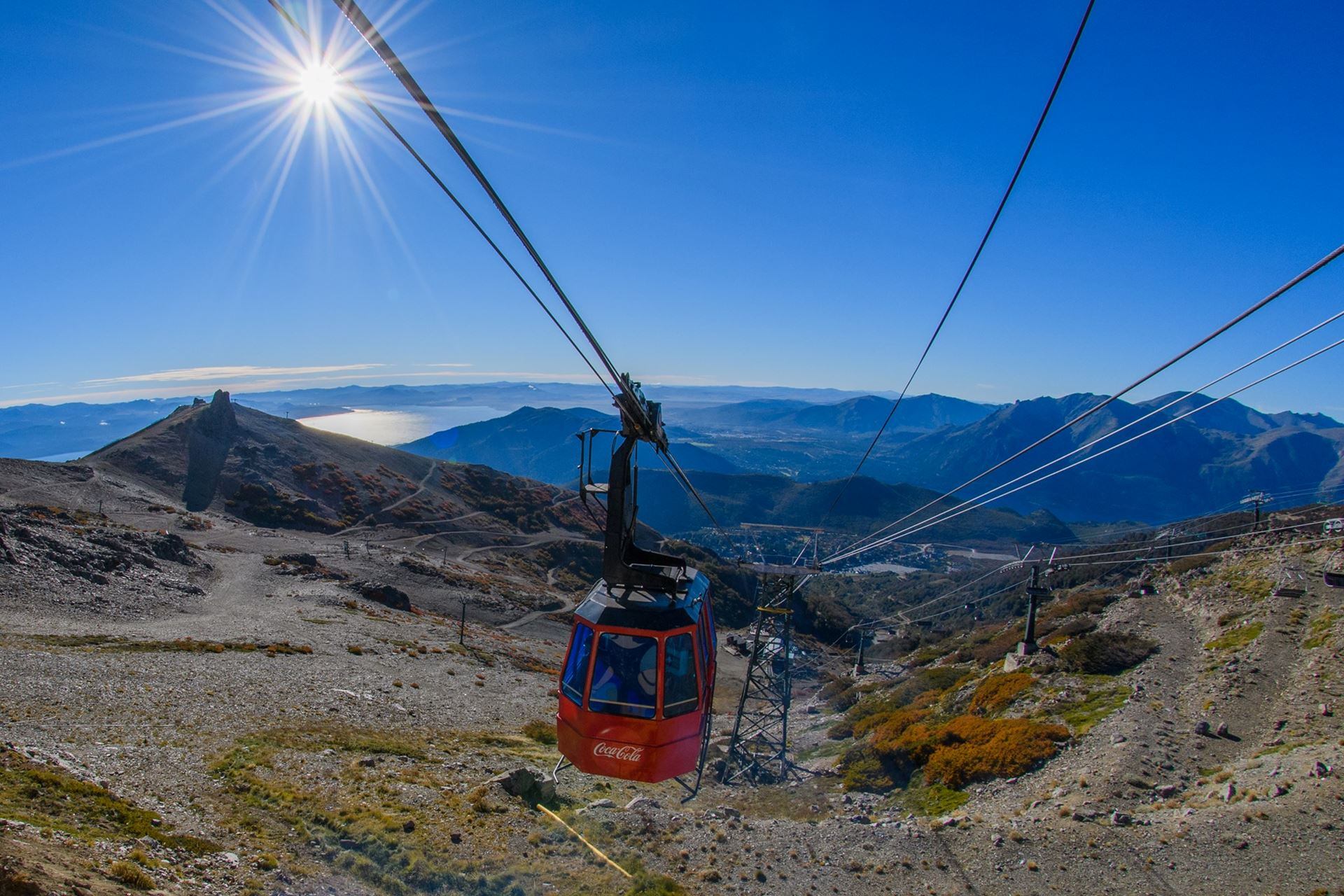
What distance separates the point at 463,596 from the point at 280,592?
16.2 metres

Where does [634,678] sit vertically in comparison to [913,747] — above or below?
above

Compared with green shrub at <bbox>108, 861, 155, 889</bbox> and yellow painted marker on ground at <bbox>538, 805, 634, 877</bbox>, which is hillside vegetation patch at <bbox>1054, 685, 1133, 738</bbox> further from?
green shrub at <bbox>108, 861, 155, 889</bbox>

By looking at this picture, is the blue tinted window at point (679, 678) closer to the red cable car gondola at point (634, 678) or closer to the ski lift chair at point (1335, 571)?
the red cable car gondola at point (634, 678)

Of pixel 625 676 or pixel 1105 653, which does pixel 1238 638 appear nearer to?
pixel 1105 653

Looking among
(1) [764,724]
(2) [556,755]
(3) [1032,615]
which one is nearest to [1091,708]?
(3) [1032,615]

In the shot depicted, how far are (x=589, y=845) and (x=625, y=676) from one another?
26.0 feet

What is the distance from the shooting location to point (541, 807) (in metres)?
16.9

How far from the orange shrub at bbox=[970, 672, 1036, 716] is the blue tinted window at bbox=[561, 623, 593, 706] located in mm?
20112

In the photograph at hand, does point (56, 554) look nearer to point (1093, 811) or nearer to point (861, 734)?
point (861, 734)

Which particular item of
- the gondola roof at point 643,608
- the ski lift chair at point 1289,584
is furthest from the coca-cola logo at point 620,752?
the ski lift chair at point 1289,584

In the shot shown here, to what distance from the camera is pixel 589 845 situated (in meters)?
15.2

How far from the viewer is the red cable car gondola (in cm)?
1027

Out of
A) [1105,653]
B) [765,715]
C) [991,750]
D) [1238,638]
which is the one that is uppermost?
[1238,638]

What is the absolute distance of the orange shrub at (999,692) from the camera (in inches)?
941
